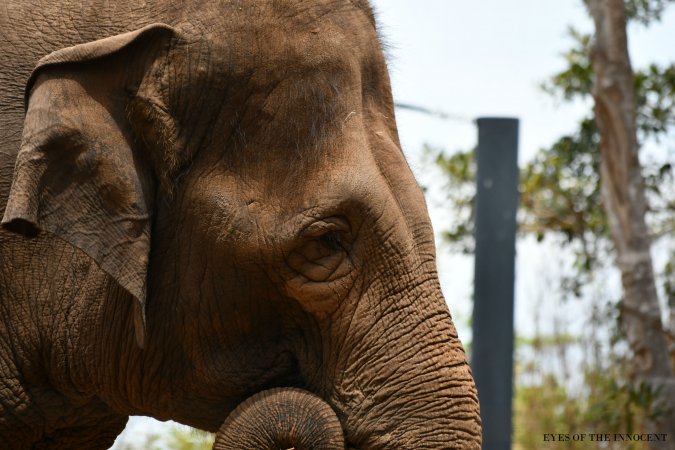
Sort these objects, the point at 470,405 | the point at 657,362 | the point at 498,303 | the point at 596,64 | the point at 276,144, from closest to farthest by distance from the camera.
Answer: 1. the point at 470,405
2. the point at 276,144
3. the point at 498,303
4. the point at 657,362
5. the point at 596,64

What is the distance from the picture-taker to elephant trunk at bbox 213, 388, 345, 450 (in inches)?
131

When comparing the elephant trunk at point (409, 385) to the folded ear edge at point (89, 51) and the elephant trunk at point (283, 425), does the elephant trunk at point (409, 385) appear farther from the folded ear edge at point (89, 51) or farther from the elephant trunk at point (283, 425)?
the folded ear edge at point (89, 51)

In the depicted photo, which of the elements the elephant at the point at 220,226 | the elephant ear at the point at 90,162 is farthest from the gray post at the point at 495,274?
the elephant ear at the point at 90,162

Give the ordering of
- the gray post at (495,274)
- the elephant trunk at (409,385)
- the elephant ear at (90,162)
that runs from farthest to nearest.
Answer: the gray post at (495,274), the elephant ear at (90,162), the elephant trunk at (409,385)

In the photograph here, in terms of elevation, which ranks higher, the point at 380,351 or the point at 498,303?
the point at 498,303

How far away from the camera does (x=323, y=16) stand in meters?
3.66

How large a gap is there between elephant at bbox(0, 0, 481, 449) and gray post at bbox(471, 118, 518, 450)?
3396 millimetres

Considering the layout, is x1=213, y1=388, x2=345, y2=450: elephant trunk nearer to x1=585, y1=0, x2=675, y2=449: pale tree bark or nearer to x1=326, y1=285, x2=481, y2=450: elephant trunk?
x1=326, y1=285, x2=481, y2=450: elephant trunk

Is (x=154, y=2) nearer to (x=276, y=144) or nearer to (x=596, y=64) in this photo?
(x=276, y=144)

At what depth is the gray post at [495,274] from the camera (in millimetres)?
6914

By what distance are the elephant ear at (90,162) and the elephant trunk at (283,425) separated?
352 millimetres

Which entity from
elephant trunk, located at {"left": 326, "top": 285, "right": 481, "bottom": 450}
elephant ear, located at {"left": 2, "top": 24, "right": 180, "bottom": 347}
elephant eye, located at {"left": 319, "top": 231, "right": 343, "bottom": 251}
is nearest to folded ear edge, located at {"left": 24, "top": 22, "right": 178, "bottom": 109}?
elephant ear, located at {"left": 2, "top": 24, "right": 180, "bottom": 347}

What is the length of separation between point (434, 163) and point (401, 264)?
8414 mm

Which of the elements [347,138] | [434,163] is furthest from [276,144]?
[434,163]
